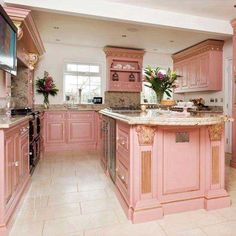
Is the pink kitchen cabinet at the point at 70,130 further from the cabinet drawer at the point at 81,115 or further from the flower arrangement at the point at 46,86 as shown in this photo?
the flower arrangement at the point at 46,86

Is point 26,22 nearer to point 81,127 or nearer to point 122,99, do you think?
point 81,127

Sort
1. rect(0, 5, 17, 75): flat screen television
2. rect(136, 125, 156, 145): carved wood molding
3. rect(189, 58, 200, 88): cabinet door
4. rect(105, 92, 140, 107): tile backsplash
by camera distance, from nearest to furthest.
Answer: rect(136, 125, 156, 145): carved wood molding, rect(0, 5, 17, 75): flat screen television, rect(189, 58, 200, 88): cabinet door, rect(105, 92, 140, 107): tile backsplash

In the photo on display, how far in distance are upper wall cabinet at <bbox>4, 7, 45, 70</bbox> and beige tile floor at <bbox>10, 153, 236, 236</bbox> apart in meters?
2.24

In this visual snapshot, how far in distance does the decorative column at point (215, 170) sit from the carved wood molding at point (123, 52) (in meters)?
3.94

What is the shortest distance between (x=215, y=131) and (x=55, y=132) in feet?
12.2

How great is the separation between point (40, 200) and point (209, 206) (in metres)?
1.84

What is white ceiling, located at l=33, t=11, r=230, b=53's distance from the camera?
3.84m

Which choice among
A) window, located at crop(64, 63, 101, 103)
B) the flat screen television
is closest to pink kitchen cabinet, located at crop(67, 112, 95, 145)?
window, located at crop(64, 63, 101, 103)

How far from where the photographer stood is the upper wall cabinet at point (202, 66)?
4.73 metres

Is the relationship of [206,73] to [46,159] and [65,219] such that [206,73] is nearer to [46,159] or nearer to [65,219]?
[46,159]

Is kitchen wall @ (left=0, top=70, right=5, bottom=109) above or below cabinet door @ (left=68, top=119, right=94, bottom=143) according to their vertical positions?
above

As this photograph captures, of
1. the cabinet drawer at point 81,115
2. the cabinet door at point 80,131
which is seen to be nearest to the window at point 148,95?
the cabinet drawer at point 81,115

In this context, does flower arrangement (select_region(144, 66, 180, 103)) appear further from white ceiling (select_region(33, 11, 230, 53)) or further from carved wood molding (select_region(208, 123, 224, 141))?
white ceiling (select_region(33, 11, 230, 53))

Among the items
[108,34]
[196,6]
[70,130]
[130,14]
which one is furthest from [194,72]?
[70,130]
